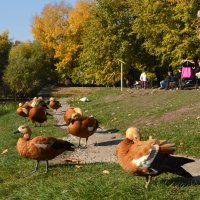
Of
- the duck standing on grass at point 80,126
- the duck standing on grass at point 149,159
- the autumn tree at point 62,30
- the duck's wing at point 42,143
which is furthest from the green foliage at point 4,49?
the duck standing on grass at point 149,159

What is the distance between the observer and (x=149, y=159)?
7.10m

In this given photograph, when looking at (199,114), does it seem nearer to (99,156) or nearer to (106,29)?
(99,156)

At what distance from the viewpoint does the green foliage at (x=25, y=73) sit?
60156mm

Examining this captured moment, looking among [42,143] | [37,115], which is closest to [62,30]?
[37,115]

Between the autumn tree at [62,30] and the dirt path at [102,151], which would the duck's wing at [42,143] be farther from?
the autumn tree at [62,30]

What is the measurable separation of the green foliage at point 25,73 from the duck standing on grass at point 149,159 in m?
53.4

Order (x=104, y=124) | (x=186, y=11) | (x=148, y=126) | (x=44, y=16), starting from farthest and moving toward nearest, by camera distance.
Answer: (x=44, y=16) < (x=186, y=11) < (x=104, y=124) < (x=148, y=126)

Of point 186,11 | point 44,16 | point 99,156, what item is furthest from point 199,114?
point 44,16

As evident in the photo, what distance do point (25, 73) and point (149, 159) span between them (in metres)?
54.9

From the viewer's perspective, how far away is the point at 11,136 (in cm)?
→ 1677

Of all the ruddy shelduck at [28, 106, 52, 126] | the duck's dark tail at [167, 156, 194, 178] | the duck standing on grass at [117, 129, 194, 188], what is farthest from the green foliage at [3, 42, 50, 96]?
the duck's dark tail at [167, 156, 194, 178]

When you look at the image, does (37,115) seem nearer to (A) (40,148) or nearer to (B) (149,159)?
(A) (40,148)

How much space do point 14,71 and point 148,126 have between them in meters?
46.8

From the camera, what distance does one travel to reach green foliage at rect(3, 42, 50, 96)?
60.2 m
